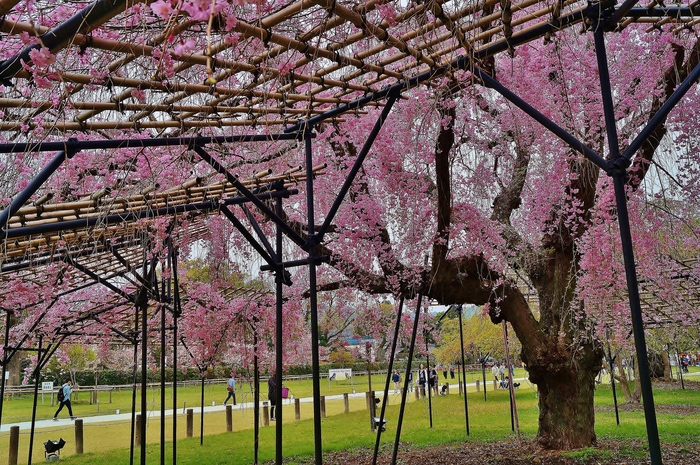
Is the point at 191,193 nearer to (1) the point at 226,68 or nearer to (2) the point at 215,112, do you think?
(2) the point at 215,112

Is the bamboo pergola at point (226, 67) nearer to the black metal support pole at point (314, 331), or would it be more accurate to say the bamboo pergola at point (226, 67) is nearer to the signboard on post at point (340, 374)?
the black metal support pole at point (314, 331)

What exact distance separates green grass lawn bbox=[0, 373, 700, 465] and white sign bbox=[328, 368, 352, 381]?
42.3 feet

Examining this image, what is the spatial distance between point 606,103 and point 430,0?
0.91 metres

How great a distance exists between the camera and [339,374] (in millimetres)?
29969

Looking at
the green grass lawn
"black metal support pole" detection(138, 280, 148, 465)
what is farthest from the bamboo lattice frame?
the green grass lawn

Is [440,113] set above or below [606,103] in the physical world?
above

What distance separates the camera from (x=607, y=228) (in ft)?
18.0

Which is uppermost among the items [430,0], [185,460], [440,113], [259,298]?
[440,113]

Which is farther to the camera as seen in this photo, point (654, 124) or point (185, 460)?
point (185, 460)

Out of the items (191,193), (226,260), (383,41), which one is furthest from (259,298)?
(383,41)

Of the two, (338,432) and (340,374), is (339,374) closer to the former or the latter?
(340,374)

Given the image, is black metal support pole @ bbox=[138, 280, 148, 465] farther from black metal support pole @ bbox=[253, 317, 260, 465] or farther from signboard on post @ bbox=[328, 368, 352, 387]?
signboard on post @ bbox=[328, 368, 352, 387]

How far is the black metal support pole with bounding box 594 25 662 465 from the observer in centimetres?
218

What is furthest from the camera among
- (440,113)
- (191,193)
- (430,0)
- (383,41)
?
(440,113)
